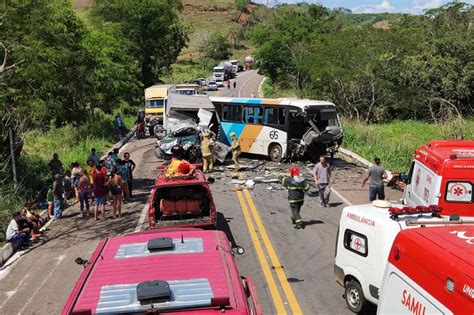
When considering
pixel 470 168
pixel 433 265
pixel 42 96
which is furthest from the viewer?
pixel 42 96

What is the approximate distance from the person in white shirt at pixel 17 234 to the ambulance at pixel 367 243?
7987 millimetres

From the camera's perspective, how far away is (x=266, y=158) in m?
24.2

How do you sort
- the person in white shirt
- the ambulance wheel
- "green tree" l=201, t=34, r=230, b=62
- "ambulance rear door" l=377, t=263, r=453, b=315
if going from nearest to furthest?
1. "ambulance rear door" l=377, t=263, r=453, b=315
2. the ambulance wheel
3. the person in white shirt
4. "green tree" l=201, t=34, r=230, b=62

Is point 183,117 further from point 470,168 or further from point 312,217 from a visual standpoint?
point 470,168

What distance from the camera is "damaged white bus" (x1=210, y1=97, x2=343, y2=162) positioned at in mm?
21812

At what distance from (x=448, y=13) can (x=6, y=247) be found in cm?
4526

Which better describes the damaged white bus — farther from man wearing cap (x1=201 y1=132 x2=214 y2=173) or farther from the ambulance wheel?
the ambulance wheel

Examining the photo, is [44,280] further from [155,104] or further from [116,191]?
[155,104]

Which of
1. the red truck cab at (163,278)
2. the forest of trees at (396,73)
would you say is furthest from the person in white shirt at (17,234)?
the forest of trees at (396,73)

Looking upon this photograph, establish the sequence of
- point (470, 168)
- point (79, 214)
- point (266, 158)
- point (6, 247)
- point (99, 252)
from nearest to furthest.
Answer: point (99, 252) < point (470, 168) < point (6, 247) < point (79, 214) < point (266, 158)

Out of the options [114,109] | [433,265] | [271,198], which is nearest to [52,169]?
[271,198]

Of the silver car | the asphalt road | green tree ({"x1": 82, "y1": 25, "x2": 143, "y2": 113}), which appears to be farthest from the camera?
the silver car

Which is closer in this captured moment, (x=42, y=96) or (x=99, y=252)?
(x=99, y=252)

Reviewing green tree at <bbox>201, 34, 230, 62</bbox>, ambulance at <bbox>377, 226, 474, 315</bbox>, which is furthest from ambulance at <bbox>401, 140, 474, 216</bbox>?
green tree at <bbox>201, 34, 230, 62</bbox>
